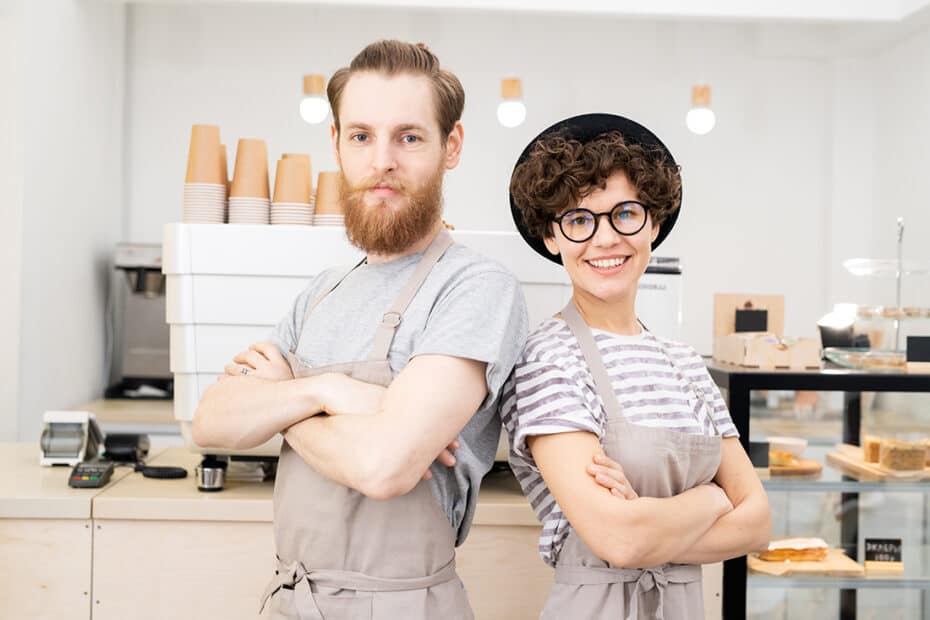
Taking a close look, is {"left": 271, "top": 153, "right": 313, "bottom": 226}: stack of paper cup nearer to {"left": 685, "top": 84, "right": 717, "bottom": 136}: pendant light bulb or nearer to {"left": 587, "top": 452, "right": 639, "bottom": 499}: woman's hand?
{"left": 587, "top": 452, "right": 639, "bottom": 499}: woman's hand

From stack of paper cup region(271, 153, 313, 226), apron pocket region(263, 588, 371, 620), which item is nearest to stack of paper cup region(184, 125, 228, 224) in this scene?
stack of paper cup region(271, 153, 313, 226)

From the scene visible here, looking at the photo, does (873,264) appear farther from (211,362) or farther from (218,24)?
(218,24)

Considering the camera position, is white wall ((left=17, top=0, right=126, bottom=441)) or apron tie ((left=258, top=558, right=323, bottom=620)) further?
white wall ((left=17, top=0, right=126, bottom=441))

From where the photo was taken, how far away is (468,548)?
6.21 ft

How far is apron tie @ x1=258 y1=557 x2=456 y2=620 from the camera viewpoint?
132 centimetres

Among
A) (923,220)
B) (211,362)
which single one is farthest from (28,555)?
(923,220)

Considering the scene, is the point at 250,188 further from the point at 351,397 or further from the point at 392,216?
the point at 351,397

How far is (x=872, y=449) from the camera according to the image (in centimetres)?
236

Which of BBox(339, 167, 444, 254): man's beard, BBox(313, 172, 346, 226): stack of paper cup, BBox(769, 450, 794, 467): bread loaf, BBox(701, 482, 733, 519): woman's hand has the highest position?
BBox(313, 172, 346, 226): stack of paper cup

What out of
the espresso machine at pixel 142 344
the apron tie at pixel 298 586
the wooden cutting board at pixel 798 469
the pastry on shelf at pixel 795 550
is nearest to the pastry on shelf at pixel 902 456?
the wooden cutting board at pixel 798 469

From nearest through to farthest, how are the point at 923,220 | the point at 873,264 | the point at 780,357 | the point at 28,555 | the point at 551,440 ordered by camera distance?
the point at 551,440 → the point at 28,555 → the point at 780,357 → the point at 873,264 → the point at 923,220

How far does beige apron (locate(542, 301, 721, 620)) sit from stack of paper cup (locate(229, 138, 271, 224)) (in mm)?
917

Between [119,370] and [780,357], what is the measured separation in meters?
3.45

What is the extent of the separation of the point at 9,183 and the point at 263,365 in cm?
233
